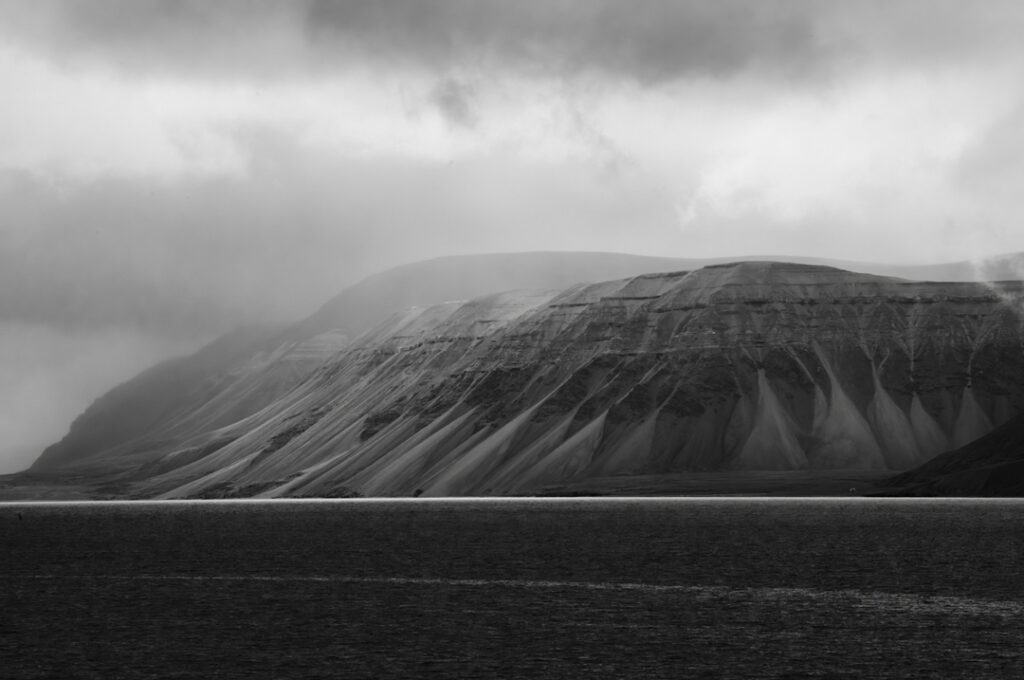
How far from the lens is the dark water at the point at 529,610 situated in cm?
7106

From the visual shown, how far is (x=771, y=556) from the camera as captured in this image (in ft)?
450

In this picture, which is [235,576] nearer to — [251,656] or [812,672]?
[251,656]

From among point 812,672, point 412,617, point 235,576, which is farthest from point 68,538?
point 812,672

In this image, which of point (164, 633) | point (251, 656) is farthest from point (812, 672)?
point (164, 633)

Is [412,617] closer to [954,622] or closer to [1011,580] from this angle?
[954,622]

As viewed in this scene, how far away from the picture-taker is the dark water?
71.1m

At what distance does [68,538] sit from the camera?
653 ft

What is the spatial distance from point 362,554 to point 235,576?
28.1 metres

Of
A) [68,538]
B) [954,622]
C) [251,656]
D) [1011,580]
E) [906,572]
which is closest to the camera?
[251,656]

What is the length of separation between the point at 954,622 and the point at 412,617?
32438mm

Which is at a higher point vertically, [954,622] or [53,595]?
[53,595]

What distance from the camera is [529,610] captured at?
3684 inches

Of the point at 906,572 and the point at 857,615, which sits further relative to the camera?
the point at 906,572

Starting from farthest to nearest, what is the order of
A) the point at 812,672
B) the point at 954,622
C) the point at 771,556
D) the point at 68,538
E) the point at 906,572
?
the point at 68,538 < the point at 771,556 < the point at 906,572 < the point at 954,622 < the point at 812,672
